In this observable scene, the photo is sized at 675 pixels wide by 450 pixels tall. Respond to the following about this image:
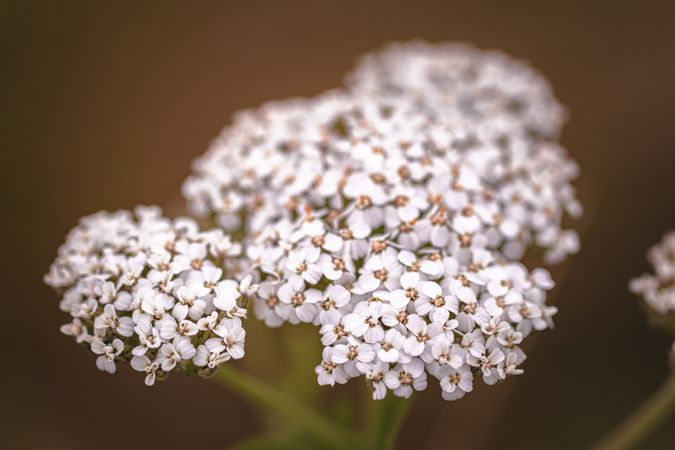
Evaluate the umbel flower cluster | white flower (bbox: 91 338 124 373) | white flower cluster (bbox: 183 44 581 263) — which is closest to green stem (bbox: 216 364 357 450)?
the umbel flower cluster

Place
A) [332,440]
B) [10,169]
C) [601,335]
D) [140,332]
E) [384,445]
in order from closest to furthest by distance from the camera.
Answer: [140,332] < [384,445] < [332,440] < [601,335] < [10,169]

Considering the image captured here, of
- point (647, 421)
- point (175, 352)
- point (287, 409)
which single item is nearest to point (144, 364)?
point (175, 352)

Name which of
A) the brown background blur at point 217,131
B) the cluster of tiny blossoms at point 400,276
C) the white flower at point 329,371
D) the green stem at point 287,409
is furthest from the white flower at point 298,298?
the brown background blur at point 217,131

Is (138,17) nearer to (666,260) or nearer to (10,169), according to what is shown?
(10,169)

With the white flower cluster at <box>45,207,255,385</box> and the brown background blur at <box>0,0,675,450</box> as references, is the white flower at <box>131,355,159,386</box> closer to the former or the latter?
the white flower cluster at <box>45,207,255,385</box>

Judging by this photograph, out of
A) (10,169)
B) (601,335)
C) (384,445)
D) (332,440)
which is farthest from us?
(10,169)

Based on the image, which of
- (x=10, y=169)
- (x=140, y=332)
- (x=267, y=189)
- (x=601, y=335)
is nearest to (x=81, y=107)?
(x=10, y=169)

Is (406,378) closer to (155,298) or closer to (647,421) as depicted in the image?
(155,298)
